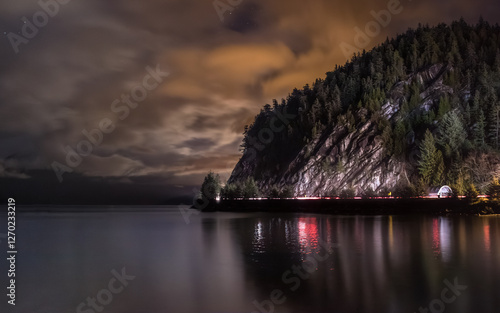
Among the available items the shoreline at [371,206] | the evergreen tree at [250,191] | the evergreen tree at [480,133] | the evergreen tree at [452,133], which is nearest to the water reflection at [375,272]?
the shoreline at [371,206]

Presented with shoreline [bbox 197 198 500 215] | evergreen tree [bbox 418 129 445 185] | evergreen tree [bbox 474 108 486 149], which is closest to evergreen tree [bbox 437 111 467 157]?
evergreen tree [bbox 474 108 486 149]

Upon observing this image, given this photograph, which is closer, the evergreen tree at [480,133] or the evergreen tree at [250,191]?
the evergreen tree at [480,133]

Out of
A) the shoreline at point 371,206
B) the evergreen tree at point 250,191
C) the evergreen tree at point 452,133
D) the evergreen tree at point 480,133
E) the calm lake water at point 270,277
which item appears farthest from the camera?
the evergreen tree at point 250,191

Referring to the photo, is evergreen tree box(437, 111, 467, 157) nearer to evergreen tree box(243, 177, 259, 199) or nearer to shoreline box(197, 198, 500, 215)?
shoreline box(197, 198, 500, 215)

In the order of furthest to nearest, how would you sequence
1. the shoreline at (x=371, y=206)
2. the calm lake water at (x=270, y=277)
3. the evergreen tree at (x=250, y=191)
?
the evergreen tree at (x=250, y=191) → the shoreline at (x=371, y=206) → the calm lake water at (x=270, y=277)

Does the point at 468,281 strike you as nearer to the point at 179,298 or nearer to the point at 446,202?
the point at 179,298

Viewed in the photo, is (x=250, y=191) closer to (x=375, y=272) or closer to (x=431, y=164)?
(x=431, y=164)

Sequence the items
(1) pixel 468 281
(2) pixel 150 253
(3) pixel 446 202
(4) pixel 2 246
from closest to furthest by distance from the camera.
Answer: (1) pixel 468 281 → (2) pixel 150 253 → (4) pixel 2 246 → (3) pixel 446 202

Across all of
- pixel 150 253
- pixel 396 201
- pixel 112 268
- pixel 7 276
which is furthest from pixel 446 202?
pixel 7 276

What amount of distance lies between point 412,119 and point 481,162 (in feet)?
172

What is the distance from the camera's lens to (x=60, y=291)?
93.8 feet

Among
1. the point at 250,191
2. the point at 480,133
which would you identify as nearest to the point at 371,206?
the point at 480,133

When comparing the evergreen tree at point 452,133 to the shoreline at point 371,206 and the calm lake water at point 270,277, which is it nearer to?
the shoreline at point 371,206

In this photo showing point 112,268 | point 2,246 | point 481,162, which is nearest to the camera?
point 112,268
